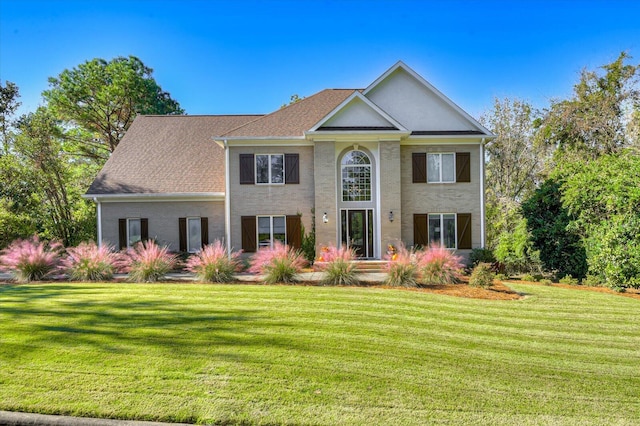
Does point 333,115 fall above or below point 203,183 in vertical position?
above

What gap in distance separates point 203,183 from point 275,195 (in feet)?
12.7

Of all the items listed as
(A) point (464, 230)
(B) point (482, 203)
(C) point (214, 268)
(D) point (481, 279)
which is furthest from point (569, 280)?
(C) point (214, 268)

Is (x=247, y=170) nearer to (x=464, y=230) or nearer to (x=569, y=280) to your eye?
(x=464, y=230)

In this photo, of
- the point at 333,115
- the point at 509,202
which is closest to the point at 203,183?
the point at 333,115

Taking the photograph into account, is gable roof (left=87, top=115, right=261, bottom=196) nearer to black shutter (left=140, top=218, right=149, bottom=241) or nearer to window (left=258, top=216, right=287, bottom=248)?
black shutter (left=140, top=218, right=149, bottom=241)

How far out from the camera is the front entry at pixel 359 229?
658 inches

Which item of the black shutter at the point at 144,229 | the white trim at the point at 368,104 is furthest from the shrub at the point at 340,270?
the black shutter at the point at 144,229

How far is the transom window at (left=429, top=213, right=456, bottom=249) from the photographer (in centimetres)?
1695

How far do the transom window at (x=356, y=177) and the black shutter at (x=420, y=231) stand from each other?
7.95ft

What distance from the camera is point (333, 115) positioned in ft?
52.0

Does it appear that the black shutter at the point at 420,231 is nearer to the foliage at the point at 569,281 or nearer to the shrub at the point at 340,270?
the foliage at the point at 569,281

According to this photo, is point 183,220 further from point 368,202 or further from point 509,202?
point 509,202

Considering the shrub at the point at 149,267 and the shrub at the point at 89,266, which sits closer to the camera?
the shrub at the point at 149,267

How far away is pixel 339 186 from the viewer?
658 inches
